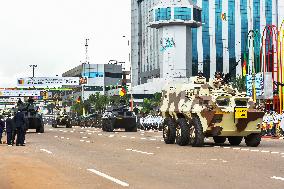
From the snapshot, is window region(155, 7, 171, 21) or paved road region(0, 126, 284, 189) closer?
paved road region(0, 126, 284, 189)

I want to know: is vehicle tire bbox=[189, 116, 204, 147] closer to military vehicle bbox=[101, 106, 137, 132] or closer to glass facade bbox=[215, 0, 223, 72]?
military vehicle bbox=[101, 106, 137, 132]

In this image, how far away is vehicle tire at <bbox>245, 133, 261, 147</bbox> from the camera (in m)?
24.3

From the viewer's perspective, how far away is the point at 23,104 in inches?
1848

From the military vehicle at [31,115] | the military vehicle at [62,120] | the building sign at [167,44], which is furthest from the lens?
the building sign at [167,44]

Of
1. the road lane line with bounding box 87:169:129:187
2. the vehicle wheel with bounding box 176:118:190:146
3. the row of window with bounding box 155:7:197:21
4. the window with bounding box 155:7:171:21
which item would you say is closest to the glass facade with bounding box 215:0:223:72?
the row of window with bounding box 155:7:197:21

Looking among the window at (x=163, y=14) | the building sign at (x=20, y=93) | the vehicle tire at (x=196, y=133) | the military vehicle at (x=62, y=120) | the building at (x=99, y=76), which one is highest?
the window at (x=163, y=14)

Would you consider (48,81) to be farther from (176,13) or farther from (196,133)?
(196,133)

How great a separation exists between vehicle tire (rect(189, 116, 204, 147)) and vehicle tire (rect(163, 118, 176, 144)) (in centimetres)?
187

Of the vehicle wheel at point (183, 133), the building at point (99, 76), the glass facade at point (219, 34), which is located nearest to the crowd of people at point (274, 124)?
the vehicle wheel at point (183, 133)

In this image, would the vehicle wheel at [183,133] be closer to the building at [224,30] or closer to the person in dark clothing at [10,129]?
the person in dark clothing at [10,129]

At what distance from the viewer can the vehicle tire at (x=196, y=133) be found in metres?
23.9

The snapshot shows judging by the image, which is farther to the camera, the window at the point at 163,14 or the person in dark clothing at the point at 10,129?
the window at the point at 163,14

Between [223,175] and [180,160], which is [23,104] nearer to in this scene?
[180,160]

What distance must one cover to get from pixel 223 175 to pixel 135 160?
4.90m
